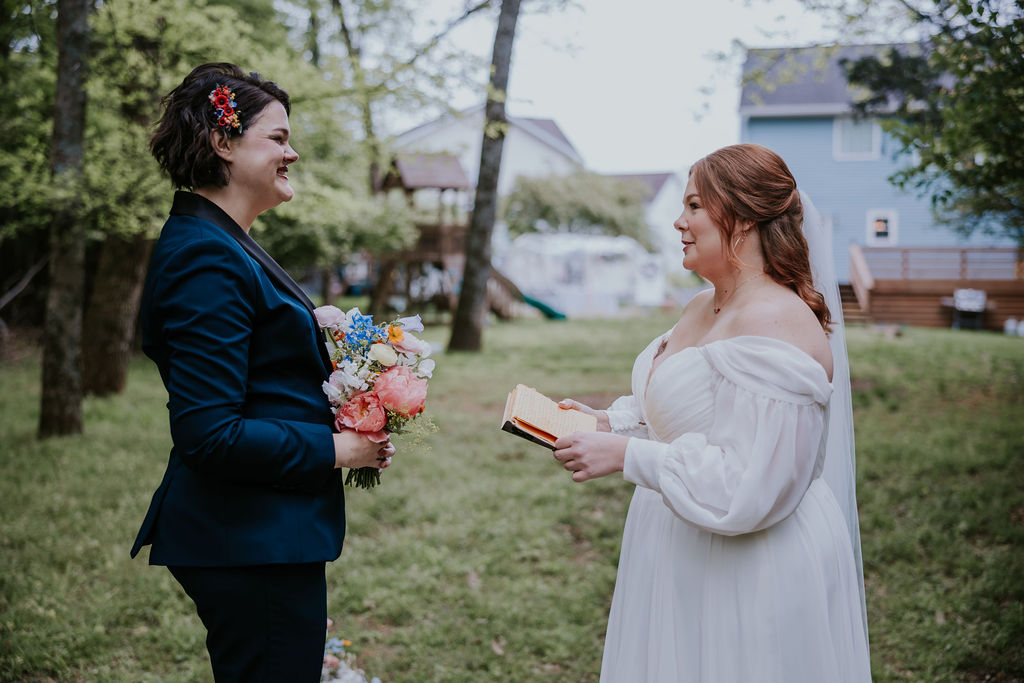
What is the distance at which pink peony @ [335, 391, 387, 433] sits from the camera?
6.93 feet

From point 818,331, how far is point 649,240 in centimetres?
3490

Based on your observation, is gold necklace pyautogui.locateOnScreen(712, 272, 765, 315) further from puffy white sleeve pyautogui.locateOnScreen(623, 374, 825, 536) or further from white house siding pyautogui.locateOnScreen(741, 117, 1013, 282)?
white house siding pyautogui.locateOnScreen(741, 117, 1013, 282)

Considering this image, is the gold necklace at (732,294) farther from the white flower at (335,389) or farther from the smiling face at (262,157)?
the smiling face at (262,157)

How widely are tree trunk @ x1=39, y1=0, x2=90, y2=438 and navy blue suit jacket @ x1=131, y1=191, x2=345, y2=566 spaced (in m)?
5.97

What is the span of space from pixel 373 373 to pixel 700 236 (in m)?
1.03

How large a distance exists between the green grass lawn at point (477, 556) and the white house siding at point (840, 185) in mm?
16416

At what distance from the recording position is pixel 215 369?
72.6 inches

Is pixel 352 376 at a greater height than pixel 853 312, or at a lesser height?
lesser

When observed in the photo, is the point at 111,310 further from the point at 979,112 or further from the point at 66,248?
the point at 979,112

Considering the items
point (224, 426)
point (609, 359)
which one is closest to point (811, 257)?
point (224, 426)

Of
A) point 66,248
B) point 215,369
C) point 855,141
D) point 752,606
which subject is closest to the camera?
point 215,369

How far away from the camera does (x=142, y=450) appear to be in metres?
7.71

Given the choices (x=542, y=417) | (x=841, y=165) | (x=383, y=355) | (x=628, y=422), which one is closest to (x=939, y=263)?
(x=841, y=165)

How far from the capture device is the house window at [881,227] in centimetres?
2444
